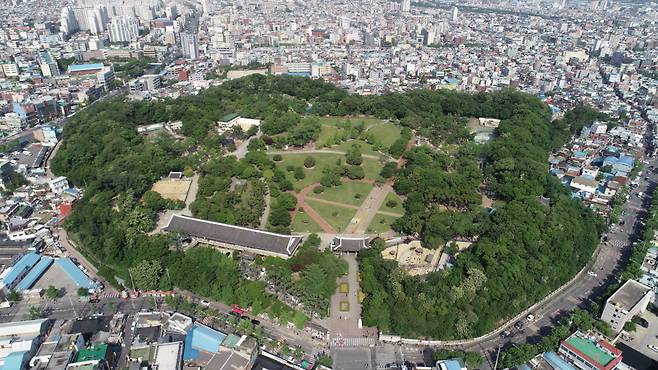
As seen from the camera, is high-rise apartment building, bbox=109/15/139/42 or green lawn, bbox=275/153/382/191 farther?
high-rise apartment building, bbox=109/15/139/42

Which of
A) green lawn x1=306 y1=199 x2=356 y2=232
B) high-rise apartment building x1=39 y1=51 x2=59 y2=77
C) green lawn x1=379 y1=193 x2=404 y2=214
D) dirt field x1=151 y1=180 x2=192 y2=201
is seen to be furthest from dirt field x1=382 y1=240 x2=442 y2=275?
high-rise apartment building x1=39 y1=51 x2=59 y2=77

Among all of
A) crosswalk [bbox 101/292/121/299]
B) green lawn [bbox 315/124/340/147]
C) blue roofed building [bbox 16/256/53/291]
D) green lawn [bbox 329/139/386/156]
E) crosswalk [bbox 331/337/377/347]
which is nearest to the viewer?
crosswalk [bbox 331/337/377/347]

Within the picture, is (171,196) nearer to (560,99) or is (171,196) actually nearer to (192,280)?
(192,280)

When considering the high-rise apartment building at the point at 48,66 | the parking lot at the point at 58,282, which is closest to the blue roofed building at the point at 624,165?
the parking lot at the point at 58,282

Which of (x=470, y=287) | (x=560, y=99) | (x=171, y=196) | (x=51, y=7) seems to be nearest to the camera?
(x=470, y=287)

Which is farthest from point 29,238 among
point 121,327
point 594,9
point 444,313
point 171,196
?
point 594,9

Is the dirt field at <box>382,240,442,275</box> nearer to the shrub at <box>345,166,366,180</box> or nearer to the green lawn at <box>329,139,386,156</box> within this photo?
the shrub at <box>345,166,366,180</box>

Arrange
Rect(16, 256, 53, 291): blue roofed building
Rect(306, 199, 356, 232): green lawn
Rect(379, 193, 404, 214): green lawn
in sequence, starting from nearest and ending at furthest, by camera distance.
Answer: Rect(16, 256, 53, 291): blue roofed building
Rect(306, 199, 356, 232): green lawn
Rect(379, 193, 404, 214): green lawn
